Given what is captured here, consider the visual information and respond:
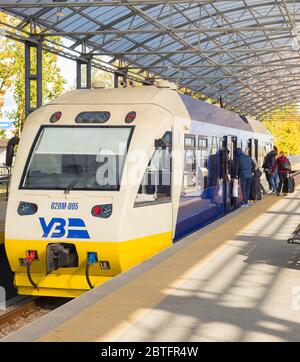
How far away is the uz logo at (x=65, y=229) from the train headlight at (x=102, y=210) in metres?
0.22

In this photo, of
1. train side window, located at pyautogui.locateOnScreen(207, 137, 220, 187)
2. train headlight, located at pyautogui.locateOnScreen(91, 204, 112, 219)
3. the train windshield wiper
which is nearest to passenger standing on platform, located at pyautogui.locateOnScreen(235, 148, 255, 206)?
train side window, located at pyautogui.locateOnScreen(207, 137, 220, 187)

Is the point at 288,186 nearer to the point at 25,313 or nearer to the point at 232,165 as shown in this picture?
the point at 232,165

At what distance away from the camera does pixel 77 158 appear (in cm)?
920

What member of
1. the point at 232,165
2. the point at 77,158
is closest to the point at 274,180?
the point at 232,165

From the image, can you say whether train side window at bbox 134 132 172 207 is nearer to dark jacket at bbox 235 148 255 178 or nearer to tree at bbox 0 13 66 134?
dark jacket at bbox 235 148 255 178

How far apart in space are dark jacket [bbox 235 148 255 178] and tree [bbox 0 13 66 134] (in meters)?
Result: 18.7

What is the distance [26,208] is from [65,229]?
699 mm

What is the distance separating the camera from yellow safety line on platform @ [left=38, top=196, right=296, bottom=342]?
559cm

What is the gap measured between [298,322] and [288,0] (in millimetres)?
21300

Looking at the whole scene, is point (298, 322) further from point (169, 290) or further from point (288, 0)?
point (288, 0)

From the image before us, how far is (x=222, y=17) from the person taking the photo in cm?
2730

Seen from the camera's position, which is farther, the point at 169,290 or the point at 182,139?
the point at 182,139

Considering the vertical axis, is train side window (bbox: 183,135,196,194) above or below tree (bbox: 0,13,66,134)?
below
